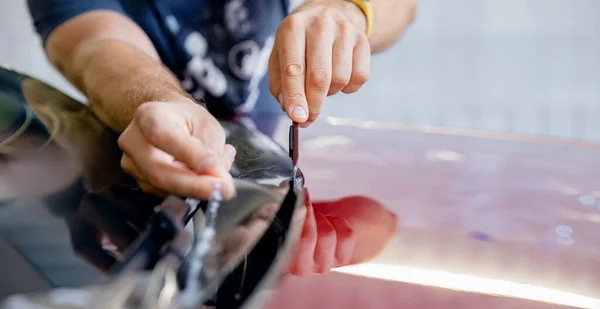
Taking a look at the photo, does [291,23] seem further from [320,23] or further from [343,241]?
[343,241]

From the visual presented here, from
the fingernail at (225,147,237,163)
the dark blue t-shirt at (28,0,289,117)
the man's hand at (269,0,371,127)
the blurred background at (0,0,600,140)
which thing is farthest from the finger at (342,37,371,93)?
the blurred background at (0,0,600,140)

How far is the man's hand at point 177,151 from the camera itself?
0.42 metres

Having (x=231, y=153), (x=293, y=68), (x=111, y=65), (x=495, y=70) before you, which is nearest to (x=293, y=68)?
(x=293, y=68)

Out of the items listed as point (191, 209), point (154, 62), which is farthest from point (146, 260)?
point (154, 62)

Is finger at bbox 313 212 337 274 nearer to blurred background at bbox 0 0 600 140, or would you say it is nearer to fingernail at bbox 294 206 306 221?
fingernail at bbox 294 206 306 221

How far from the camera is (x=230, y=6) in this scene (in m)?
0.88

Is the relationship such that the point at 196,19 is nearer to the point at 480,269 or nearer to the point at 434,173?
the point at 434,173

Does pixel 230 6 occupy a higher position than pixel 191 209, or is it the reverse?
pixel 230 6

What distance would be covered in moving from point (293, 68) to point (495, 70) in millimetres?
1043

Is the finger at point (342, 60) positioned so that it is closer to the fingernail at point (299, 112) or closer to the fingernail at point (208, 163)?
the fingernail at point (299, 112)

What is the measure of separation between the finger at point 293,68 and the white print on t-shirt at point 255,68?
352mm

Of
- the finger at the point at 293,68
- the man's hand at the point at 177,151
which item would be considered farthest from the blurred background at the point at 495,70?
the man's hand at the point at 177,151

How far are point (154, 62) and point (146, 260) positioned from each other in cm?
46

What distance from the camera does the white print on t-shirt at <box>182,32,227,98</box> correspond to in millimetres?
882
